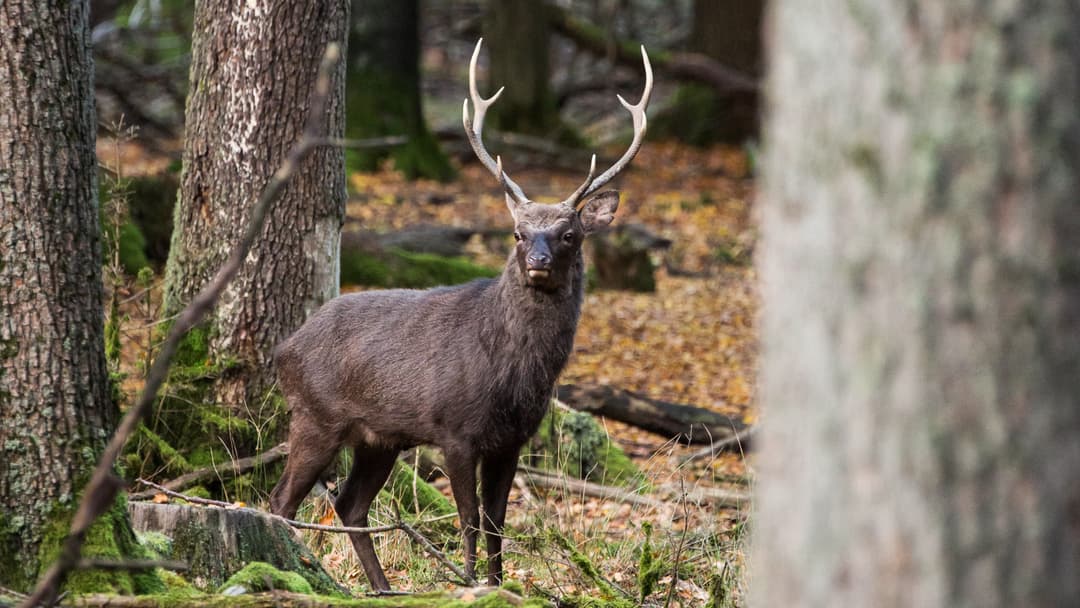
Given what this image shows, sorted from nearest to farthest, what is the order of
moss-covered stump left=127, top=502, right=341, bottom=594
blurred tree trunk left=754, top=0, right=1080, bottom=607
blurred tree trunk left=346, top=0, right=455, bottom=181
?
blurred tree trunk left=754, top=0, right=1080, bottom=607
moss-covered stump left=127, top=502, right=341, bottom=594
blurred tree trunk left=346, top=0, right=455, bottom=181

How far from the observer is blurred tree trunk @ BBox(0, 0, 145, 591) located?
3.96 m

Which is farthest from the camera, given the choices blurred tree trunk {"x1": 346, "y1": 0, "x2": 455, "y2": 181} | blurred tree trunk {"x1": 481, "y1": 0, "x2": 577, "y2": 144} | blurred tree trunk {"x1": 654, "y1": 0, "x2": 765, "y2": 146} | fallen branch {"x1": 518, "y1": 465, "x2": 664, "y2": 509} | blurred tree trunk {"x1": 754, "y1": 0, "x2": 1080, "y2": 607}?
blurred tree trunk {"x1": 654, "y1": 0, "x2": 765, "y2": 146}

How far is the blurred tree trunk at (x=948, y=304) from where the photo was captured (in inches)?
86.1

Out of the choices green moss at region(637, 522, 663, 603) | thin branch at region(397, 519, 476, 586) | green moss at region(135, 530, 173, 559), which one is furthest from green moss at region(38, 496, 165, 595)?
green moss at region(637, 522, 663, 603)

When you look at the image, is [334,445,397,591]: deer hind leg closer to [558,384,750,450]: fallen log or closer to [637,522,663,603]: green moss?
[558,384,750,450]: fallen log

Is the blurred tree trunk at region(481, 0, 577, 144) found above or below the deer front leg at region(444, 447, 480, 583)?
above

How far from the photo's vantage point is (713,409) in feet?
32.5

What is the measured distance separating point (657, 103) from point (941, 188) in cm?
2409

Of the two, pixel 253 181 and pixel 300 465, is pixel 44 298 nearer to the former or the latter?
pixel 300 465

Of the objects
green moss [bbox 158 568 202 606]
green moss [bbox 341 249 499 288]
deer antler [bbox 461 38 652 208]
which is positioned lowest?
green moss [bbox 158 568 202 606]

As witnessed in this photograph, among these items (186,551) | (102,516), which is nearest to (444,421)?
(186,551)

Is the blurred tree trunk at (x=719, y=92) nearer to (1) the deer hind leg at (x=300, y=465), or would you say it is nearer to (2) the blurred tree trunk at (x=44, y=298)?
(1) the deer hind leg at (x=300, y=465)

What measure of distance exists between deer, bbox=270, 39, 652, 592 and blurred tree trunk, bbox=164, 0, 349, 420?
324 millimetres

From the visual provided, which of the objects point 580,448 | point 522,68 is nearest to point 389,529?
point 580,448
